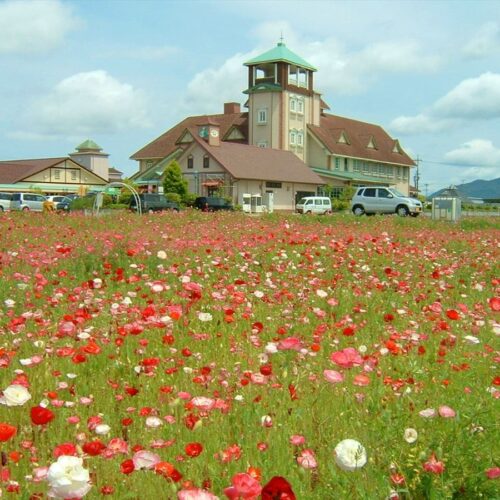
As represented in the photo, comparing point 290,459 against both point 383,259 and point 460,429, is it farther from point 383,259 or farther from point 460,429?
point 383,259

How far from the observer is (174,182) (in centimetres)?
5269

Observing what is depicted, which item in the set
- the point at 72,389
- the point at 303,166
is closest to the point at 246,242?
the point at 72,389

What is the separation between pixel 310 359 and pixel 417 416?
1.24 metres

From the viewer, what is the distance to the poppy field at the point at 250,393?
2.50m

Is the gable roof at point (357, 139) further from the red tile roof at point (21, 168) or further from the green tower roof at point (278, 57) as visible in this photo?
the red tile roof at point (21, 168)

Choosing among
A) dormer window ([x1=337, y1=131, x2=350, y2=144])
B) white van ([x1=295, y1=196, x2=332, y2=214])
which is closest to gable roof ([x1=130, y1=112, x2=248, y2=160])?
dormer window ([x1=337, y1=131, x2=350, y2=144])

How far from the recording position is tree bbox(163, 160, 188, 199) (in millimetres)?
52588

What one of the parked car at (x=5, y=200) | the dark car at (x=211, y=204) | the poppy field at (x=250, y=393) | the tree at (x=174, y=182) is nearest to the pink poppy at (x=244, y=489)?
the poppy field at (x=250, y=393)

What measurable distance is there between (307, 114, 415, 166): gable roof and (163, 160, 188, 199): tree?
20.6 m

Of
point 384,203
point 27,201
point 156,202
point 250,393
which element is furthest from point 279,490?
point 27,201

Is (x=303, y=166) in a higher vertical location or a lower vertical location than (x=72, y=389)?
higher

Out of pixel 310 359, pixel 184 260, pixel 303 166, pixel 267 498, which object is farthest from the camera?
pixel 303 166

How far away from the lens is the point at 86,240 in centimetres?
1122

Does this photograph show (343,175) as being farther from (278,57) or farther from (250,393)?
(250,393)
